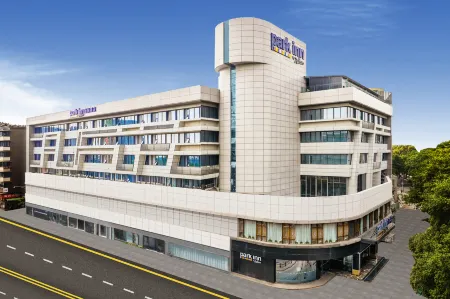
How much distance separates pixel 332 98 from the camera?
4641 centimetres

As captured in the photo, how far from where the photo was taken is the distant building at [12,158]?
3388 inches

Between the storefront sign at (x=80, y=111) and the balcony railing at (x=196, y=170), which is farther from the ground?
the storefront sign at (x=80, y=111)

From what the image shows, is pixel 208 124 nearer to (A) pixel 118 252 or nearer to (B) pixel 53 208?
(A) pixel 118 252

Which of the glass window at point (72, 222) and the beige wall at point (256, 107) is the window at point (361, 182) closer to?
the beige wall at point (256, 107)

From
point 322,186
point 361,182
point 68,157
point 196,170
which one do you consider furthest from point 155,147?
point 361,182

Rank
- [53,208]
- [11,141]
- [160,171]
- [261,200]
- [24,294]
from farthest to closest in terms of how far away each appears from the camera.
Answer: [11,141]
[53,208]
[160,171]
[261,200]
[24,294]

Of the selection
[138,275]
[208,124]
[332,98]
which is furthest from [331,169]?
[138,275]

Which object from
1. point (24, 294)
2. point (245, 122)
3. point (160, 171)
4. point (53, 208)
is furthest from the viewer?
point (53, 208)

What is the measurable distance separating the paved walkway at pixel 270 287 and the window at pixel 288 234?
5482 mm

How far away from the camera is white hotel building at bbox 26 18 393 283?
37844 millimetres

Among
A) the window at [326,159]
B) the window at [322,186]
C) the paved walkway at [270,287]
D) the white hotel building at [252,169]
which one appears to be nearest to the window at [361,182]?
the white hotel building at [252,169]

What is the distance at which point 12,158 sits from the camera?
88.1m

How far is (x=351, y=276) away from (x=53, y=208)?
57.8 m

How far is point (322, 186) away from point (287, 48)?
2255 centimetres
